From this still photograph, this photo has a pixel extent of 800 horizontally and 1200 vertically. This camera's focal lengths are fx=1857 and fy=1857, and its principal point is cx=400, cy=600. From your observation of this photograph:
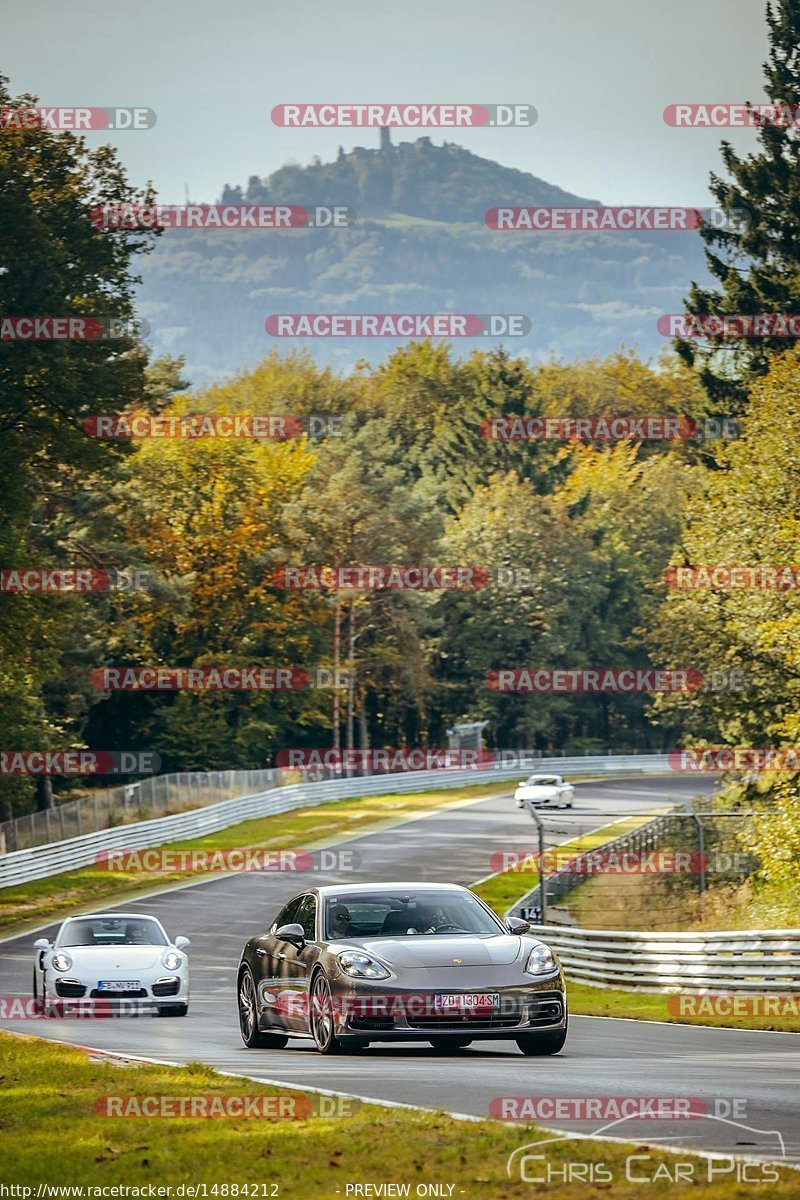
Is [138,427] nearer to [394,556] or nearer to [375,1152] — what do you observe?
[394,556]

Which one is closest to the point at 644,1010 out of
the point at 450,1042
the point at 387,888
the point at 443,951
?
the point at 387,888

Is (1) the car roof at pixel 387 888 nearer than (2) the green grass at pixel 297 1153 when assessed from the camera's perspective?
No

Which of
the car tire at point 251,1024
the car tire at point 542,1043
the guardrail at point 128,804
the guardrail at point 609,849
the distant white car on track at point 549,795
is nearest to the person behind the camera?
the car tire at point 542,1043

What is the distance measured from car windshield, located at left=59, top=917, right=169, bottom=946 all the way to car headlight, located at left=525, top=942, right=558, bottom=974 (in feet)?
27.1

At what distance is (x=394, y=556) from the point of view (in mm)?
84000

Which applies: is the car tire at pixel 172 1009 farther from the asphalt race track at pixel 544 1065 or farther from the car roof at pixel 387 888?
the car roof at pixel 387 888

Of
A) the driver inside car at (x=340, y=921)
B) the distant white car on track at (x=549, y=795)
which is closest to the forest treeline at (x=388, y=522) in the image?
the distant white car on track at (x=549, y=795)

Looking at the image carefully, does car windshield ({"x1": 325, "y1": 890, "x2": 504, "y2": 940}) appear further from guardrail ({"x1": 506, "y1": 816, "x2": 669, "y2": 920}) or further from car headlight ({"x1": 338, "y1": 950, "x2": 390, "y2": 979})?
guardrail ({"x1": 506, "y1": 816, "x2": 669, "y2": 920})

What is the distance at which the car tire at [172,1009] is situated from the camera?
69.0 ft

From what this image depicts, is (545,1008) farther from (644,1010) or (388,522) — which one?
(388,522)

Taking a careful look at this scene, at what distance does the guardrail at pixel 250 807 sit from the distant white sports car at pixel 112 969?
22850 mm

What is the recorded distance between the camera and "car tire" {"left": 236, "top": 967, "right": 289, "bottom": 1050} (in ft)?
52.6

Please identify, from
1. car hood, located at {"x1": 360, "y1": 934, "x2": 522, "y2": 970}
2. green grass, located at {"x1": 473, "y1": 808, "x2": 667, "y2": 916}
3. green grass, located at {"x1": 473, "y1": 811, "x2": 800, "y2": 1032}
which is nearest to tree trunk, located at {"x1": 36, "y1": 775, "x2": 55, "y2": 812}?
green grass, located at {"x1": 473, "y1": 808, "x2": 667, "y2": 916}

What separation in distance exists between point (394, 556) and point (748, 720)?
136 feet
